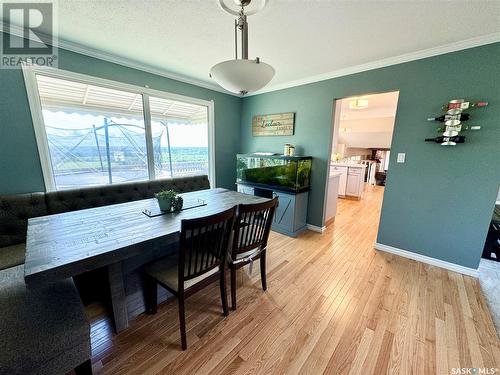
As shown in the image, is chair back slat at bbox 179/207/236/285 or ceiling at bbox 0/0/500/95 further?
ceiling at bbox 0/0/500/95

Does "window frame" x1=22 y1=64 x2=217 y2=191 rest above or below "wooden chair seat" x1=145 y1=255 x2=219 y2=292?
above

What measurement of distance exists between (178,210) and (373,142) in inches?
273

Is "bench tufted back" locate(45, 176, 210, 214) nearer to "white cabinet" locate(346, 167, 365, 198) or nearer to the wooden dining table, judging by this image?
the wooden dining table

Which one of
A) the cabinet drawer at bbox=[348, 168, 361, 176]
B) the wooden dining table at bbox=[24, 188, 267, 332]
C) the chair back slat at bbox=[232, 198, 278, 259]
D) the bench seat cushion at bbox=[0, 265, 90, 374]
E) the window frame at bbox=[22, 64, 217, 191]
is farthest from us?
the cabinet drawer at bbox=[348, 168, 361, 176]

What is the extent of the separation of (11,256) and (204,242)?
164cm

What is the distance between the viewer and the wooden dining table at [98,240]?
94 cm

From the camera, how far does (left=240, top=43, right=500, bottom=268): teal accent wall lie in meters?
1.91

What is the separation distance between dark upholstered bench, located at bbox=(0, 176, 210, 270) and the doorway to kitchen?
2.77 meters

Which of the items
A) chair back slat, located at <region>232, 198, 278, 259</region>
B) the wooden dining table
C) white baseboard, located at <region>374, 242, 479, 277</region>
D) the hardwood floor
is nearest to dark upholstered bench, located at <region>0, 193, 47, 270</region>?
the wooden dining table

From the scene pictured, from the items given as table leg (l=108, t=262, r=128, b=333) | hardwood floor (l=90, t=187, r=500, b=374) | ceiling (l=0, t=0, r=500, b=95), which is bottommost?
hardwood floor (l=90, t=187, r=500, b=374)

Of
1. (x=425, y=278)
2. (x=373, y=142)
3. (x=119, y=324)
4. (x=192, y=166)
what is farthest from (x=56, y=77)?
(x=373, y=142)

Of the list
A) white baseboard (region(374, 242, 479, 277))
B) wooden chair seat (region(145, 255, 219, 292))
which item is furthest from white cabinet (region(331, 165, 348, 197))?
wooden chair seat (region(145, 255, 219, 292))

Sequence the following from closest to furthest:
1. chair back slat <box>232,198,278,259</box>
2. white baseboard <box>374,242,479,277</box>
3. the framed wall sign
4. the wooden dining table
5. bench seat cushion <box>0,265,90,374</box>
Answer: bench seat cushion <box>0,265,90,374</box>
the wooden dining table
chair back slat <box>232,198,278,259</box>
white baseboard <box>374,242,479,277</box>
the framed wall sign

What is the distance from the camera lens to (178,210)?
1.80 meters
